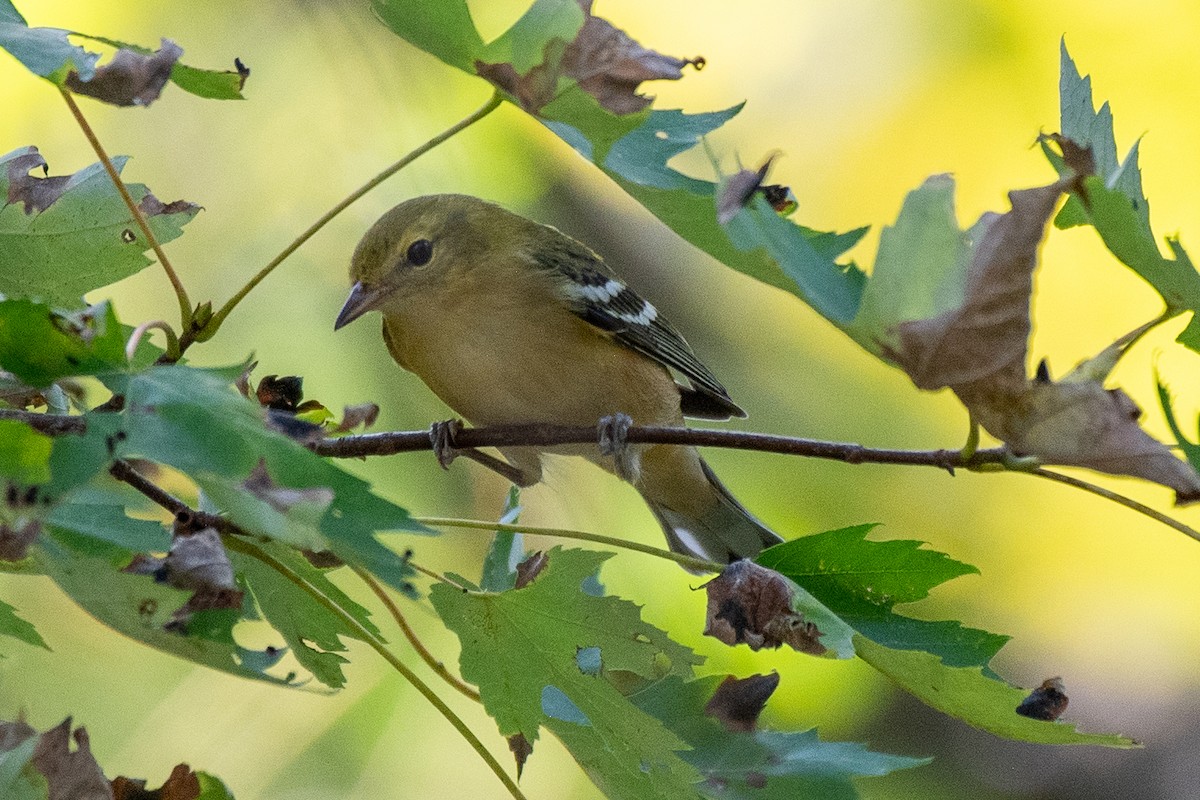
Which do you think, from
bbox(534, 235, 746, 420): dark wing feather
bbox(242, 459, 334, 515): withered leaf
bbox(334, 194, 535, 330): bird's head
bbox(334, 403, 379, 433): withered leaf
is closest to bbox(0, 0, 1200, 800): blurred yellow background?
bbox(534, 235, 746, 420): dark wing feather

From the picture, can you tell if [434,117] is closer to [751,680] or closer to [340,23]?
[340,23]

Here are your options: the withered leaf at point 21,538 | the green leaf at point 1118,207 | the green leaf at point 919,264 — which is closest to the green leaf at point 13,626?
the withered leaf at point 21,538

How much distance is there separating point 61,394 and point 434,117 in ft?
10.0

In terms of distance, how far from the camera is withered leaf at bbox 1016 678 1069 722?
1985mm

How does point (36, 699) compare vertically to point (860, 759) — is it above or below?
below

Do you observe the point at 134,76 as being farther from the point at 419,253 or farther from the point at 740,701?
the point at 419,253

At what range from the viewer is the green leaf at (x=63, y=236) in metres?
2.24

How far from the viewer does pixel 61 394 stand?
2271mm

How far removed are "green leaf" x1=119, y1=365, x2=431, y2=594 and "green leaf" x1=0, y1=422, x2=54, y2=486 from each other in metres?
0.10

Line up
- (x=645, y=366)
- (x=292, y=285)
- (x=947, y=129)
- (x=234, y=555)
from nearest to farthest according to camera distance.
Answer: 1. (x=234, y=555)
2. (x=645, y=366)
3. (x=292, y=285)
4. (x=947, y=129)

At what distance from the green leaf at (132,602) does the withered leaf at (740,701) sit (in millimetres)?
930

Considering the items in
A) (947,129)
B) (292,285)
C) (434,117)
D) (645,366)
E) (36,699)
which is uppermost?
(947,129)

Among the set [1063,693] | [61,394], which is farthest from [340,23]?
[1063,693]

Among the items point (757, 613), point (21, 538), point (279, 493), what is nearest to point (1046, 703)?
point (757, 613)
